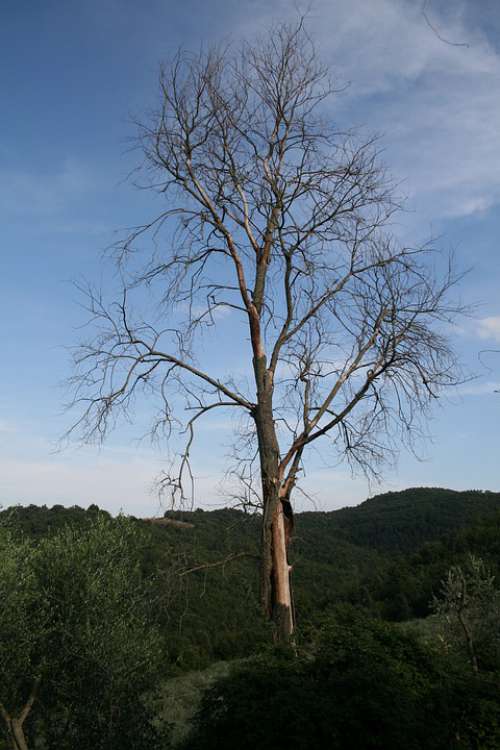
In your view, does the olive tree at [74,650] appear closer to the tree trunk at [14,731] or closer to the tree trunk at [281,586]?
the tree trunk at [14,731]

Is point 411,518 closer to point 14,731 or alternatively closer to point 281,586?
point 14,731

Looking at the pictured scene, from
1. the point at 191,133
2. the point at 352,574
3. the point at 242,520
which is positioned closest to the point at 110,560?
the point at 242,520

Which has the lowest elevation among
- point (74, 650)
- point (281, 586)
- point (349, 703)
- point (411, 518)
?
point (349, 703)

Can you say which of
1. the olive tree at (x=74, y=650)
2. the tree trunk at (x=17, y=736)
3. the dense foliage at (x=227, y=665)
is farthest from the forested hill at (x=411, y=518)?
the tree trunk at (x=17, y=736)

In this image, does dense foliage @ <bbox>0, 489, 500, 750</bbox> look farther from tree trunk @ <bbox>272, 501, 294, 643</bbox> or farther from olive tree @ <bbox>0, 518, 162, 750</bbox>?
tree trunk @ <bbox>272, 501, 294, 643</bbox>

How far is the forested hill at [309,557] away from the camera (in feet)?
27.7

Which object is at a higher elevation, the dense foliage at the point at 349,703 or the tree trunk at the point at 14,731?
the dense foliage at the point at 349,703

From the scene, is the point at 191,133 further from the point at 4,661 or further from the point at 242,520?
the point at 4,661

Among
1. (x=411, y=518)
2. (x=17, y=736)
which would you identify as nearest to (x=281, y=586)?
(x=17, y=736)

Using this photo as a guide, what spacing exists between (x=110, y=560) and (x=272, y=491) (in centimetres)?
583

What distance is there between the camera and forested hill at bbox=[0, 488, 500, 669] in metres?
8.44

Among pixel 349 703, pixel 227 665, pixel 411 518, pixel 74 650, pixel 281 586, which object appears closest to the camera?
pixel 349 703

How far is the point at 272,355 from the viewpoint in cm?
901

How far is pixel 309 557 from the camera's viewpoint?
2248 inches
